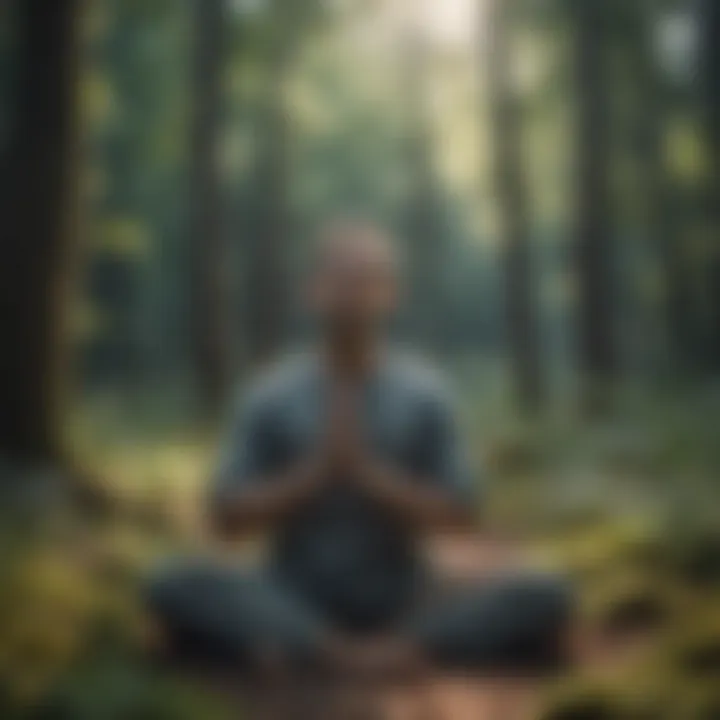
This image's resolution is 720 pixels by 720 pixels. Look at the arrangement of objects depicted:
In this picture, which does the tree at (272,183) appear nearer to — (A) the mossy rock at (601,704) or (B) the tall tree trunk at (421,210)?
(B) the tall tree trunk at (421,210)

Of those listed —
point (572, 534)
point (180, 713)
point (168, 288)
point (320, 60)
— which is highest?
point (320, 60)

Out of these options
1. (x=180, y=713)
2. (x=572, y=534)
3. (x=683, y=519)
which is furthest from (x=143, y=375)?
(x=683, y=519)

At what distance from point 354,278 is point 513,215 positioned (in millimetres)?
245

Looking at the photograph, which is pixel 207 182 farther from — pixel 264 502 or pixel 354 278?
pixel 264 502

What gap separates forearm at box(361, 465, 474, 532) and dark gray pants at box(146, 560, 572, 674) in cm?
8

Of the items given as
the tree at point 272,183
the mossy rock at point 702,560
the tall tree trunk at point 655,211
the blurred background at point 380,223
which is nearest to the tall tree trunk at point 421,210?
the blurred background at point 380,223

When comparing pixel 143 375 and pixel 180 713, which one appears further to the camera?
pixel 143 375

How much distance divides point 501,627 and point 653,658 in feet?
0.58

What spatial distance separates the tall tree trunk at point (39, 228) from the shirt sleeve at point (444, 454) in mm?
450

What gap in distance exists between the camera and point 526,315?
2.05 m

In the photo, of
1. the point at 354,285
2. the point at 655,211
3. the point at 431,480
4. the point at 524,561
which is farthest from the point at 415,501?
the point at 655,211

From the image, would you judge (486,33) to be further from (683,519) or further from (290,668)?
(290,668)

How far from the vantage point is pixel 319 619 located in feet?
6.43

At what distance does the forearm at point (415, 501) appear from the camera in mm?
1947
